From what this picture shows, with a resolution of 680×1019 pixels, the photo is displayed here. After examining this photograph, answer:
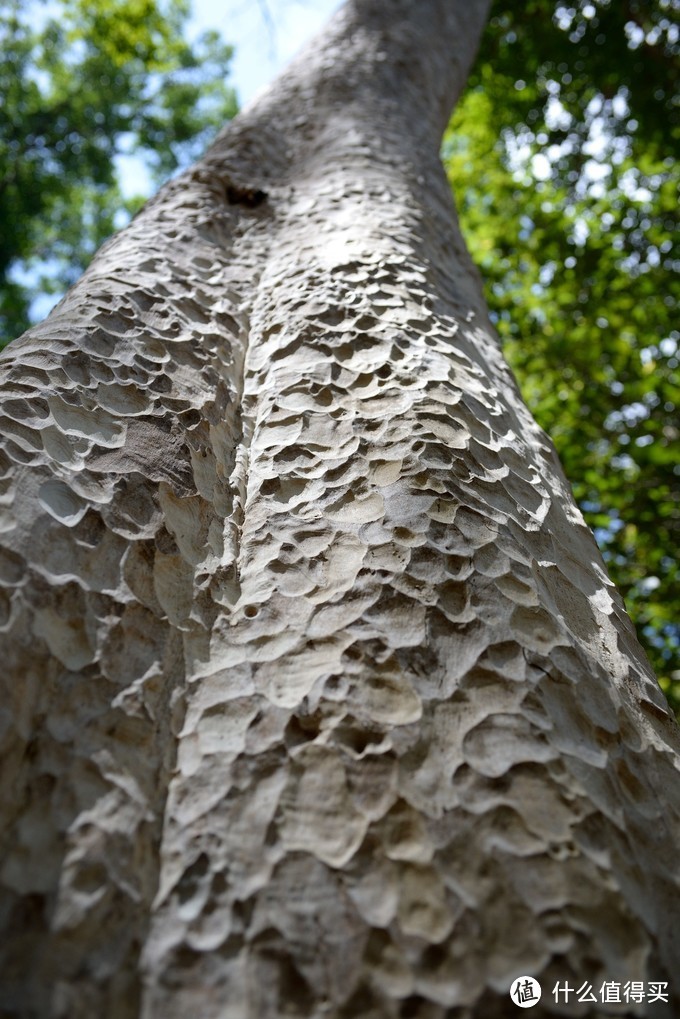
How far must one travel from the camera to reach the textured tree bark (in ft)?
2.08

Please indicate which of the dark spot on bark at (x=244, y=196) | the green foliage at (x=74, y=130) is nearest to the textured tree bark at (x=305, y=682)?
the dark spot on bark at (x=244, y=196)

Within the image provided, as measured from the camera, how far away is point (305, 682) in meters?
0.81

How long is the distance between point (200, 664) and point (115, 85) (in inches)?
375

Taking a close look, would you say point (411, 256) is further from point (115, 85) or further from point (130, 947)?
point (115, 85)

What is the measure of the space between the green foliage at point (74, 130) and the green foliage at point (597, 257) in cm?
266

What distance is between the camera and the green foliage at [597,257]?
3199 millimetres

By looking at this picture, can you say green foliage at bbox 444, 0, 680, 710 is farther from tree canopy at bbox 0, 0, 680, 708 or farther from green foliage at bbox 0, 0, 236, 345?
green foliage at bbox 0, 0, 236, 345

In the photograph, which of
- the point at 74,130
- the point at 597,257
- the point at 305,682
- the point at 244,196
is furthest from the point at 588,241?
the point at 74,130

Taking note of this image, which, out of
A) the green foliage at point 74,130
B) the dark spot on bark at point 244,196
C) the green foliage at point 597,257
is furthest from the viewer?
the green foliage at point 74,130

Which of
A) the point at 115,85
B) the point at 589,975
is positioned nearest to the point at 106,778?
the point at 589,975

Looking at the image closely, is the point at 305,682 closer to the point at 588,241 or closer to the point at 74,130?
the point at 588,241

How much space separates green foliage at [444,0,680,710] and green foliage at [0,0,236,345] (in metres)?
2.66

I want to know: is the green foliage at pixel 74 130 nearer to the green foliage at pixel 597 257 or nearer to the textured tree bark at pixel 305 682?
the green foliage at pixel 597 257

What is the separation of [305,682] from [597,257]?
3732 mm
